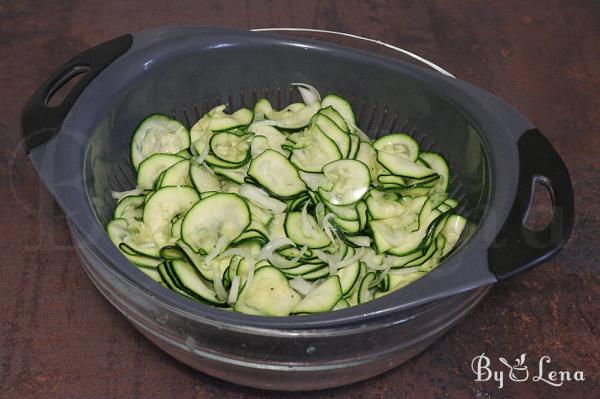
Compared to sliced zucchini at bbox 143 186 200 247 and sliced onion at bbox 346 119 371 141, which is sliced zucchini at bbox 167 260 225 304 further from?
sliced onion at bbox 346 119 371 141

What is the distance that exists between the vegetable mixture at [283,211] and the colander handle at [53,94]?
0.53 ft

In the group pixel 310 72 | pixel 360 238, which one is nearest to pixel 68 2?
pixel 310 72

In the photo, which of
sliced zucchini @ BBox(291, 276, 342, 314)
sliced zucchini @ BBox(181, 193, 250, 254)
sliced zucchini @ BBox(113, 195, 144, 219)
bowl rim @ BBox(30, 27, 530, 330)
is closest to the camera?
bowl rim @ BBox(30, 27, 530, 330)

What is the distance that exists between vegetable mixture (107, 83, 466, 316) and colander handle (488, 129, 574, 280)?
18cm

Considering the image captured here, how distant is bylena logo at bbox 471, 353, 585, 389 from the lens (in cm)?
130

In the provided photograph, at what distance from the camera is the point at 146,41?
58.7 inches

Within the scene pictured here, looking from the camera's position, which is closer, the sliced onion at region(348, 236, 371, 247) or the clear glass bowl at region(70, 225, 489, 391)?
the clear glass bowl at region(70, 225, 489, 391)

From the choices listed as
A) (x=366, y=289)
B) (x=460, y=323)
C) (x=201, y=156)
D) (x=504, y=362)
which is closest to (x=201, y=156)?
(x=201, y=156)

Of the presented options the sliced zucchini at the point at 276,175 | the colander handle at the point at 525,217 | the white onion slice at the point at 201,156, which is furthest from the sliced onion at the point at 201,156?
the colander handle at the point at 525,217

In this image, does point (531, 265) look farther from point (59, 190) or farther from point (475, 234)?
point (59, 190)

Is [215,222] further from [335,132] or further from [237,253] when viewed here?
[335,132]

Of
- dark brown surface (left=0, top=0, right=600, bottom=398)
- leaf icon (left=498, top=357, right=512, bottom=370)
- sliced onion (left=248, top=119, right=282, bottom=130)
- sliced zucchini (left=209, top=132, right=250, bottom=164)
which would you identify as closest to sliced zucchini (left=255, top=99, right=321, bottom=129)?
sliced onion (left=248, top=119, right=282, bottom=130)

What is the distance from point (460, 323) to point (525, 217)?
1.15ft

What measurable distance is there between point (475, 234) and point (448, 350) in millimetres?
333
